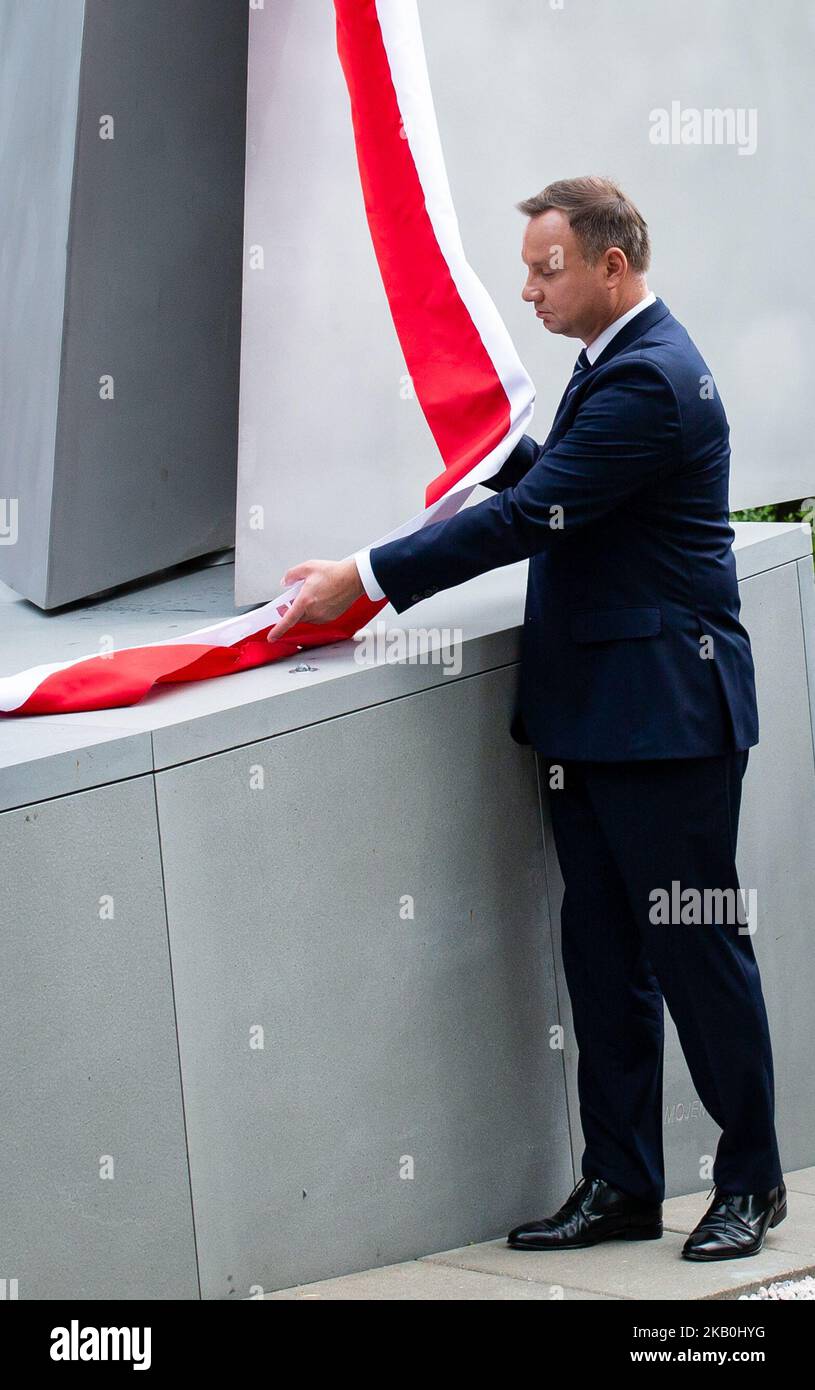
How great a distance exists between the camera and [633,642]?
3.21 meters

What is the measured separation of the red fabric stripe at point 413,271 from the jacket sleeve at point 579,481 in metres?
0.44

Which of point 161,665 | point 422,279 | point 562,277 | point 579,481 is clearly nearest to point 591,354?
point 562,277

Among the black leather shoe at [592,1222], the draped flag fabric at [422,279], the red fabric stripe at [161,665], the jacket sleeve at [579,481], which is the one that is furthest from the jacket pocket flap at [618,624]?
the black leather shoe at [592,1222]

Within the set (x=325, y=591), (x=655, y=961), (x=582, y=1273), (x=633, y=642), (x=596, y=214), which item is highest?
(x=596, y=214)

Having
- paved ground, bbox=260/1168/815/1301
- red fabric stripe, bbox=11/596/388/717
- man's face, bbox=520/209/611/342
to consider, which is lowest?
paved ground, bbox=260/1168/815/1301

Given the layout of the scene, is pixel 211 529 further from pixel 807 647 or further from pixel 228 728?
pixel 228 728

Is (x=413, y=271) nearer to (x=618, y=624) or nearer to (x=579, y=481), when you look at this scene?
(x=579, y=481)

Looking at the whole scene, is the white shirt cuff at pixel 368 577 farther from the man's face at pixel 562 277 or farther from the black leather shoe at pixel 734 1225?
the black leather shoe at pixel 734 1225

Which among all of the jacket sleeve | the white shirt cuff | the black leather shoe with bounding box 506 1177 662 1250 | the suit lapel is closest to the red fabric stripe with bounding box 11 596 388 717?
the white shirt cuff

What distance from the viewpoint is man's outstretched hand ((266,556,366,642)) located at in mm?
3244

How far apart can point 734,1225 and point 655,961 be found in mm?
559

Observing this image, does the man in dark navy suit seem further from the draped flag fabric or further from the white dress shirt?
the draped flag fabric

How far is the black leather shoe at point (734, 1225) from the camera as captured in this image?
3271 millimetres

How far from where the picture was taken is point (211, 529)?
208 inches
